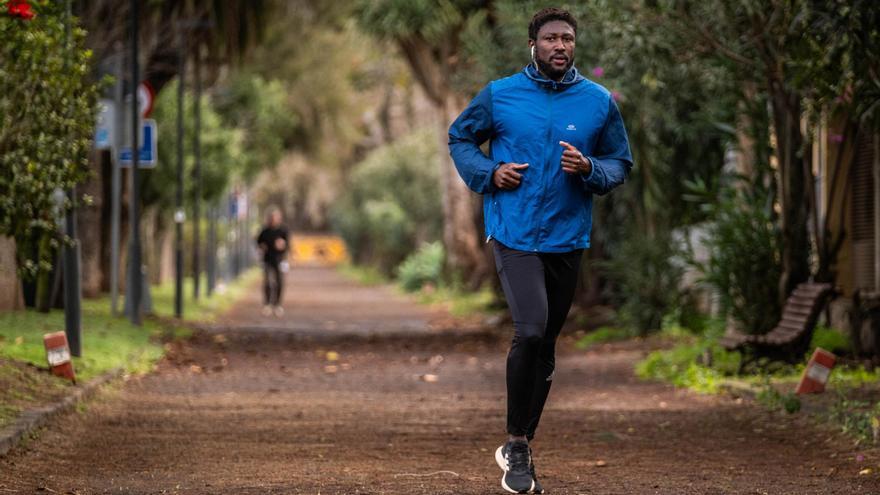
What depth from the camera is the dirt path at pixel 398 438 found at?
329 inches

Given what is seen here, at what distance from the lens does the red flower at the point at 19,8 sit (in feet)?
33.9

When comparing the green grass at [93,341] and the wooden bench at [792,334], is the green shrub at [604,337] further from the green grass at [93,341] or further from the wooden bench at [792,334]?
the wooden bench at [792,334]

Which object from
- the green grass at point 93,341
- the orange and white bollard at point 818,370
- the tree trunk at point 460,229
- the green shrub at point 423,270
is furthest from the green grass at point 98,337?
the green shrub at point 423,270

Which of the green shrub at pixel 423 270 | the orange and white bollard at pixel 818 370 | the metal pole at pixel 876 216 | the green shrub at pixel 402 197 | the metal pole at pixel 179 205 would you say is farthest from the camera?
the green shrub at pixel 402 197

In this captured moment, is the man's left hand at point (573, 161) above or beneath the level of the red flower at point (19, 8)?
beneath

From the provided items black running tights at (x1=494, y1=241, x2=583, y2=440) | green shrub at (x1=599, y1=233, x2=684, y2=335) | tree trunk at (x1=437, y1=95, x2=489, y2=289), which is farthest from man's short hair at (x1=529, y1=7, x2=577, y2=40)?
tree trunk at (x1=437, y1=95, x2=489, y2=289)

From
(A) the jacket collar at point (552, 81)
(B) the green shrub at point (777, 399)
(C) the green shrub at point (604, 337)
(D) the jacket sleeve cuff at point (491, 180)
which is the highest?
(A) the jacket collar at point (552, 81)

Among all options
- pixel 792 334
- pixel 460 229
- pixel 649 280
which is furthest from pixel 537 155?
pixel 460 229

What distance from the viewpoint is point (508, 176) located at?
24.5 ft

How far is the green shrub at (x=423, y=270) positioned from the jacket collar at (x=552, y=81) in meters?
33.6

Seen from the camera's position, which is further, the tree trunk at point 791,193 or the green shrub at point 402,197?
the green shrub at point 402,197

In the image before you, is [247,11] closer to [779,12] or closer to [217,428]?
[779,12]

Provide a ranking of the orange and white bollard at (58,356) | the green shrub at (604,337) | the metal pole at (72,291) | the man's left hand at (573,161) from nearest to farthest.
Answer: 1. the man's left hand at (573,161)
2. the orange and white bollard at (58,356)
3. the metal pole at (72,291)
4. the green shrub at (604,337)

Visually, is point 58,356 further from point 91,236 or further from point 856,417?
point 91,236
